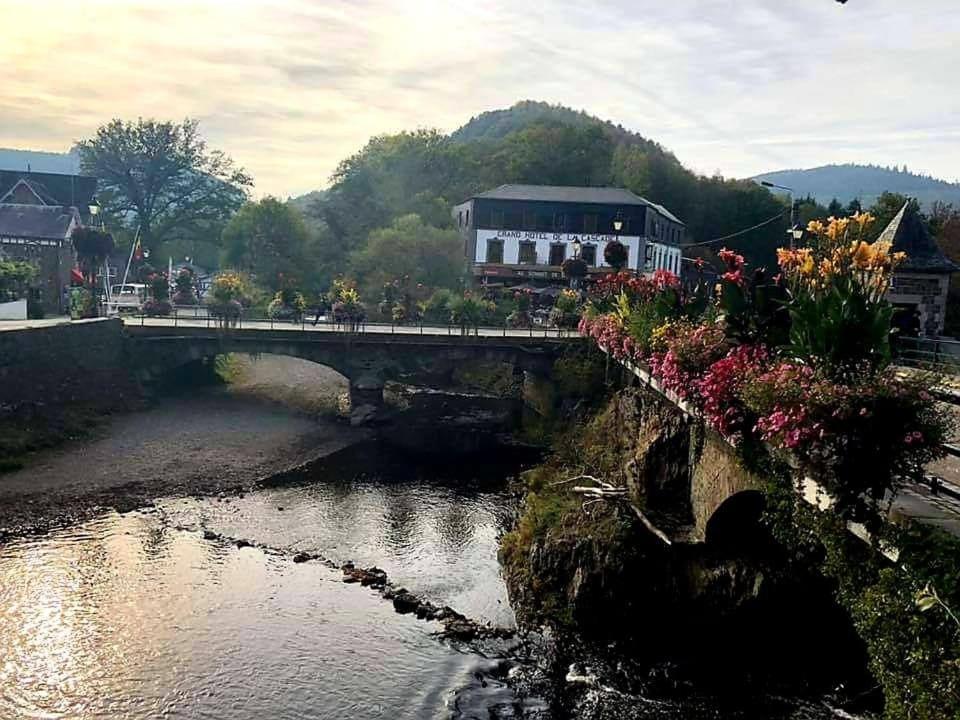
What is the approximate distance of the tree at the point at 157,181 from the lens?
240 feet

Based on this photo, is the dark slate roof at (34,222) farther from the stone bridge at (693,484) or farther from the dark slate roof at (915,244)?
the dark slate roof at (915,244)

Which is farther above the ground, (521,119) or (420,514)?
(521,119)

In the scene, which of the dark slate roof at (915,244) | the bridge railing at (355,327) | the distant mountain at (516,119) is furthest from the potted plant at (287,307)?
the distant mountain at (516,119)

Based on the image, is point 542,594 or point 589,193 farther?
point 589,193

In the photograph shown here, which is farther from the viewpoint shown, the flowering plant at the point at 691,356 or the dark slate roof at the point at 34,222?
the dark slate roof at the point at 34,222

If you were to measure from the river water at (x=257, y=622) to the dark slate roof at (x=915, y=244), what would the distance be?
1345 centimetres

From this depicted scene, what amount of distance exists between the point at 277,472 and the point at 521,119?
14440cm

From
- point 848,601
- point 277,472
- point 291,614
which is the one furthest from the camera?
point 277,472

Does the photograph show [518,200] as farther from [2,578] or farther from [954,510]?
[954,510]

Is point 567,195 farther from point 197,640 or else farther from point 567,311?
point 197,640

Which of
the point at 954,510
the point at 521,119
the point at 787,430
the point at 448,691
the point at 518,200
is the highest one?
the point at 521,119

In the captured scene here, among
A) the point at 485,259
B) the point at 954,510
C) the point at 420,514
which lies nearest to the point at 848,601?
the point at 954,510

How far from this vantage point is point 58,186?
56.4m

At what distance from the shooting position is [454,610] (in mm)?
17328
